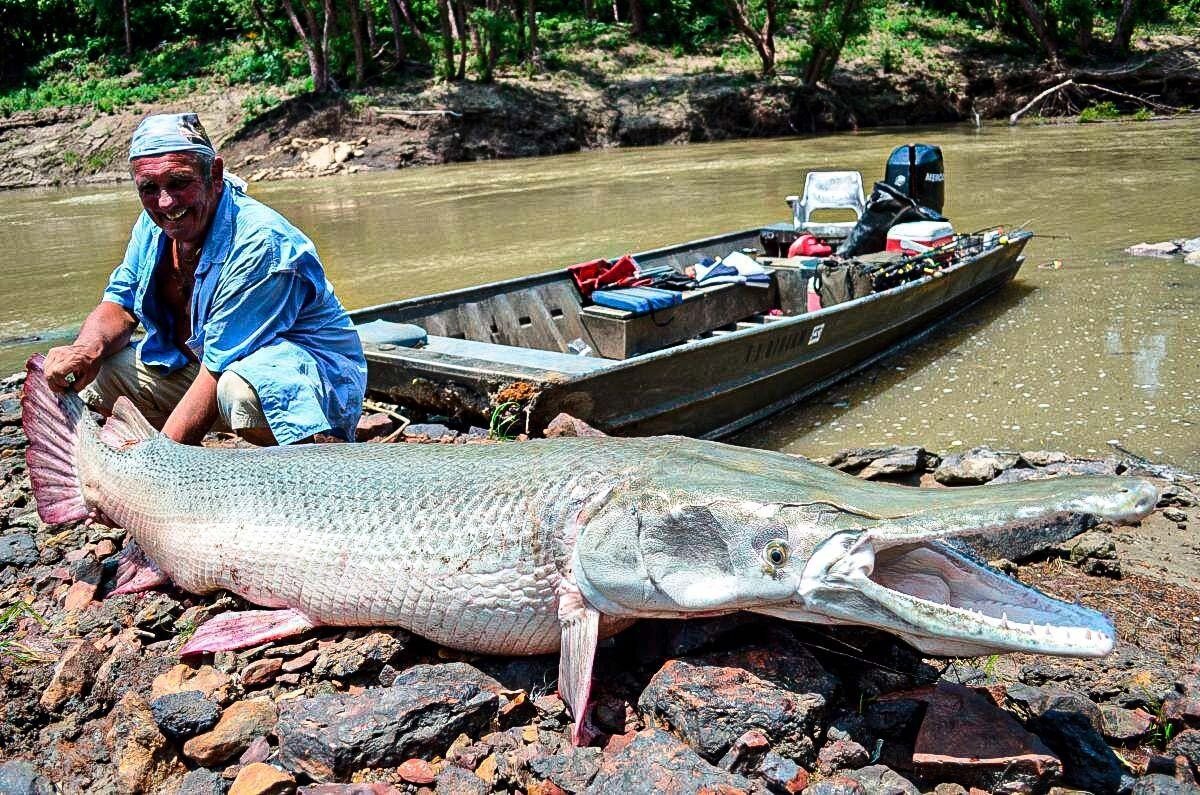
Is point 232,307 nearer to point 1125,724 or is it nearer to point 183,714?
point 183,714

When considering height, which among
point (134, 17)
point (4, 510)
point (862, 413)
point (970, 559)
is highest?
point (134, 17)

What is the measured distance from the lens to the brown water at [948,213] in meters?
7.39

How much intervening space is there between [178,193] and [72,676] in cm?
190

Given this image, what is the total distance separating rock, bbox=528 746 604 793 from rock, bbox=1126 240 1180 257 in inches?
462

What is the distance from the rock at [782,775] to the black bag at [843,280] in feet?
22.9

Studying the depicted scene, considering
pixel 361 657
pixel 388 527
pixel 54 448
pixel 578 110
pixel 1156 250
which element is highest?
pixel 578 110

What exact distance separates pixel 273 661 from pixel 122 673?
1.84 ft

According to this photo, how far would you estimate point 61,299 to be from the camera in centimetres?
1332

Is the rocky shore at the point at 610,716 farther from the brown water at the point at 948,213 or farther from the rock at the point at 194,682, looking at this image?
the brown water at the point at 948,213

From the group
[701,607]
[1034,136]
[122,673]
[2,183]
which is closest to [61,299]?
[122,673]

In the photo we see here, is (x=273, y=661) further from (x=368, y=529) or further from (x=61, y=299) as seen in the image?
(x=61, y=299)

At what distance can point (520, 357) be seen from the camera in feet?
19.9

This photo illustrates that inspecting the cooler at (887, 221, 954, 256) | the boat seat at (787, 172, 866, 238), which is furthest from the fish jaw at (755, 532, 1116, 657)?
the boat seat at (787, 172, 866, 238)

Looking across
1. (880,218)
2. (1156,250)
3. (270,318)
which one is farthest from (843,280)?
(270,318)
